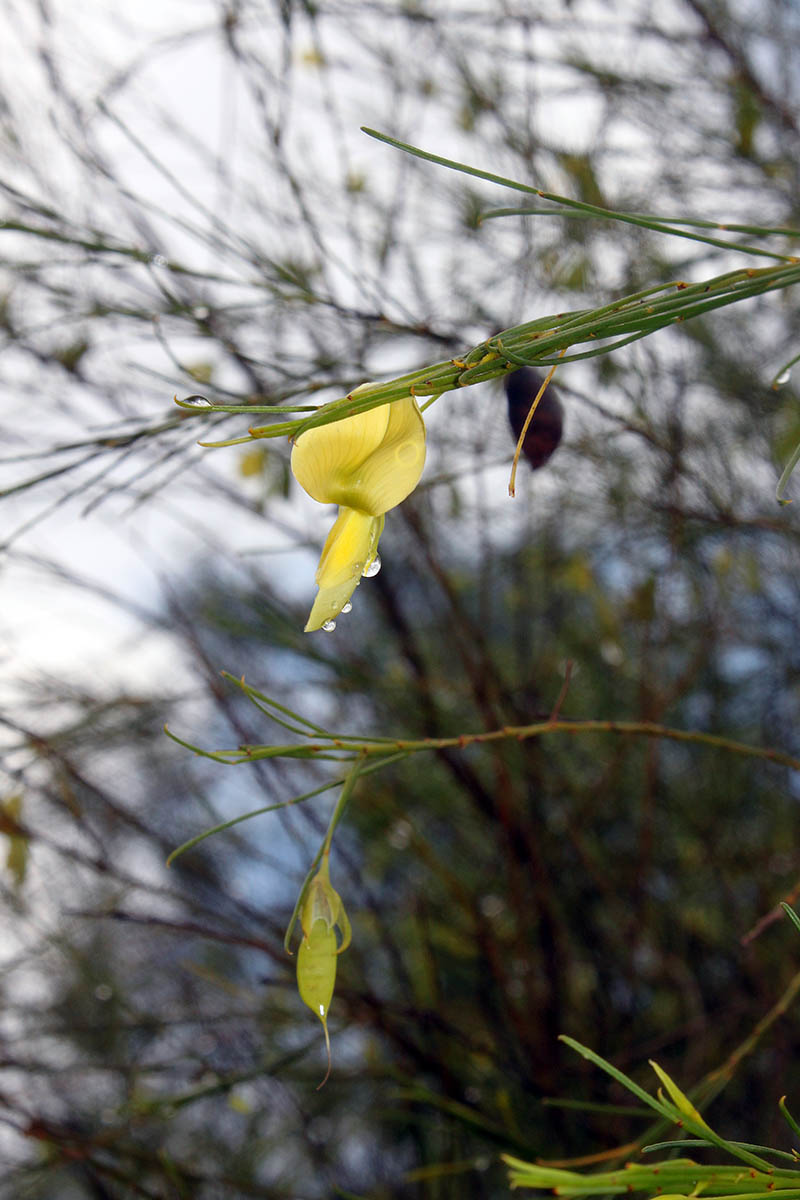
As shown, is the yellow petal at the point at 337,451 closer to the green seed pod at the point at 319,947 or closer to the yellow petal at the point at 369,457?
the yellow petal at the point at 369,457

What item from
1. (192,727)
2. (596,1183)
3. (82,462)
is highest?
(192,727)

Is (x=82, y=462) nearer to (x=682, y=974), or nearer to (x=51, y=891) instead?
(x=682, y=974)

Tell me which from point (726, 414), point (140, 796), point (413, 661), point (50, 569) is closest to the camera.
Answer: point (50, 569)

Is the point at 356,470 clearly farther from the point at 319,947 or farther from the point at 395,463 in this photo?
the point at 319,947

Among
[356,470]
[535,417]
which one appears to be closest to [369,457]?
[356,470]

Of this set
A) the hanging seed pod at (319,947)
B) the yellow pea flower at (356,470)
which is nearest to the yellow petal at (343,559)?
the yellow pea flower at (356,470)

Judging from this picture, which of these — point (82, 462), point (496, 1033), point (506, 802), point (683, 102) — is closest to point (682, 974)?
point (496, 1033)

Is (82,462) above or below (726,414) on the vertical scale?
below
